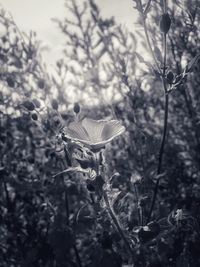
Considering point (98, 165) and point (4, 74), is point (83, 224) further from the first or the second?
point (4, 74)

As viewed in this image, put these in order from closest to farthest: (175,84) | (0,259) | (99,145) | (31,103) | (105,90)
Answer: (99,145) < (175,84) < (31,103) < (0,259) < (105,90)

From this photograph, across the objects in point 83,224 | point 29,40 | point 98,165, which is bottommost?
point 83,224

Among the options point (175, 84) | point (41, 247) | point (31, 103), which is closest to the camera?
point (175, 84)

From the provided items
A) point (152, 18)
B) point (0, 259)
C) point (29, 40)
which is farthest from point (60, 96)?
point (0, 259)

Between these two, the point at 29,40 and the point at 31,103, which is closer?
the point at 31,103

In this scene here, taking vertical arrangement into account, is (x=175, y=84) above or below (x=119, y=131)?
above
